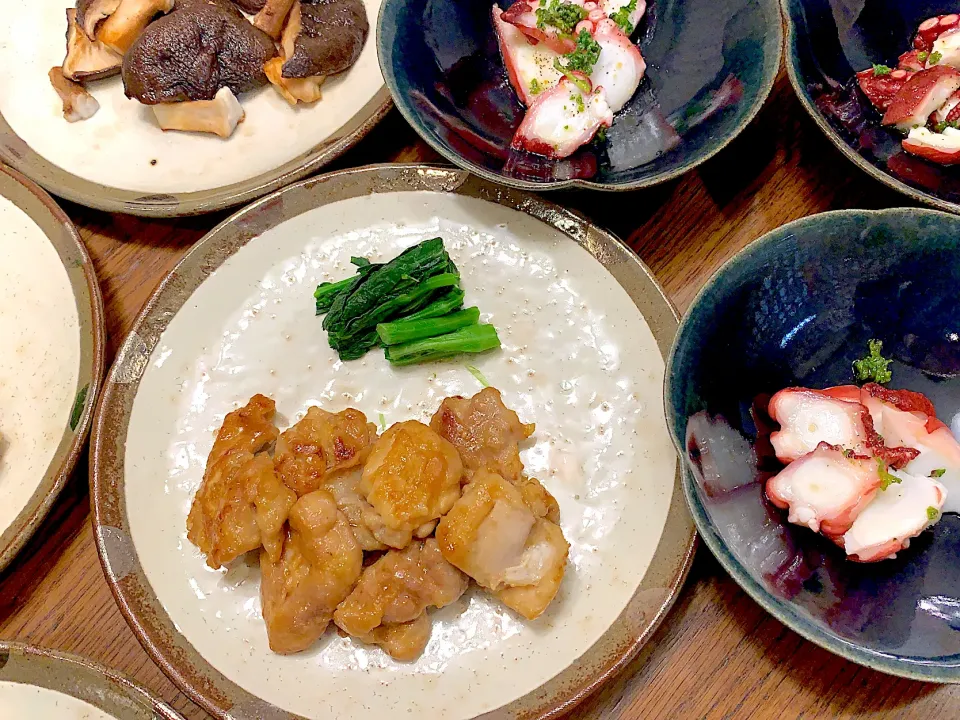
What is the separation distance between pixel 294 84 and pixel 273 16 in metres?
0.31

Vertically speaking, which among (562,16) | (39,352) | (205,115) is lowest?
(39,352)

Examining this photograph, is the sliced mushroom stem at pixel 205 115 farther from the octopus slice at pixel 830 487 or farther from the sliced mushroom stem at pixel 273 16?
the octopus slice at pixel 830 487

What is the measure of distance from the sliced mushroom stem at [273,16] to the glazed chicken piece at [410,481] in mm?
1675

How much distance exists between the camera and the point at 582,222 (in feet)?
7.43

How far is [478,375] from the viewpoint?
2287mm

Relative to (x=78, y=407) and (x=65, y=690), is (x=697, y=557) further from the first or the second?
(x=78, y=407)

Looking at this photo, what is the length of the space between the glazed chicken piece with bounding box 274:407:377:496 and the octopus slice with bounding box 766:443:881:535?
44.5 inches

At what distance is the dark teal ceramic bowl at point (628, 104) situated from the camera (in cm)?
219

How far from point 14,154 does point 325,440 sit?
1.65 m

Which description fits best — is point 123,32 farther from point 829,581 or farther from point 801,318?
point 829,581

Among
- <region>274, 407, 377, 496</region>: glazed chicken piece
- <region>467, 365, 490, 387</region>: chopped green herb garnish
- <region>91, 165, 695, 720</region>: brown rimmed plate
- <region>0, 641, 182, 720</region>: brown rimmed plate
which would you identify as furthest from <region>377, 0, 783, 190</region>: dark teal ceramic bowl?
<region>0, 641, 182, 720</region>: brown rimmed plate

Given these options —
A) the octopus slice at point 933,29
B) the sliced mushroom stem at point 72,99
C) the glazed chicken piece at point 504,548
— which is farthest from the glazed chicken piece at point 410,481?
the octopus slice at point 933,29

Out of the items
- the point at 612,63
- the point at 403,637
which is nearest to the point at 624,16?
the point at 612,63

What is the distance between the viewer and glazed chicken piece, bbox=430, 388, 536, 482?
2.06 m
